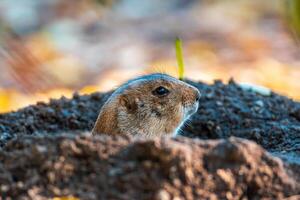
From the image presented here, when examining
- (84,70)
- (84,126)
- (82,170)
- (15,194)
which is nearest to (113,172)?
(82,170)

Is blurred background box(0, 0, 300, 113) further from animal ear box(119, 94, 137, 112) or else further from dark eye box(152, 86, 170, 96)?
animal ear box(119, 94, 137, 112)

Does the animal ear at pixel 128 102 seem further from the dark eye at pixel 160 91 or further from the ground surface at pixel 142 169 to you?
the ground surface at pixel 142 169

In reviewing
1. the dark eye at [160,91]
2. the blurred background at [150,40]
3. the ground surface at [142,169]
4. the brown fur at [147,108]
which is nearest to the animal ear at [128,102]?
the brown fur at [147,108]

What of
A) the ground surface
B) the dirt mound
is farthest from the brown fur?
the dirt mound

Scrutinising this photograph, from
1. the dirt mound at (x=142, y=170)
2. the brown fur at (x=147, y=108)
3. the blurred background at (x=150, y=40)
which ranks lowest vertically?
the dirt mound at (x=142, y=170)

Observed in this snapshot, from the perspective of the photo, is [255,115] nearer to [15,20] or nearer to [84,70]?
[84,70]

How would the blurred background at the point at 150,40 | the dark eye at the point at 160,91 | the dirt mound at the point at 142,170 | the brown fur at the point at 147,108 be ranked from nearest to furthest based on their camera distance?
the dirt mound at the point at 142,170 → the brown fur at the point at 147,108 → the dark eye at the point at 160,91 → the blurred background at the point at 150,40
